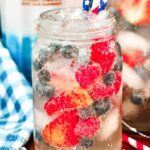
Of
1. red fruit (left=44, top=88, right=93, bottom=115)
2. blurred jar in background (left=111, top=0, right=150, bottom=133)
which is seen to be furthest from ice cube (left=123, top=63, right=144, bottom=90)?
red fruit (left=44, top=88, right=93, bottom=115)

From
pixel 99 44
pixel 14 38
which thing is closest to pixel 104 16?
pixel 99 44

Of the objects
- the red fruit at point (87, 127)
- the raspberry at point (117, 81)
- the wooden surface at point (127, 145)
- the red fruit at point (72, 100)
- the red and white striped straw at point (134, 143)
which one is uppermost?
the raspberry at point (117, 81)

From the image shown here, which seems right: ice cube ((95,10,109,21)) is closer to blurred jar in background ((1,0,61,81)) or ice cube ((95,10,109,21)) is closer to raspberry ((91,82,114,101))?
raspberry ((91,82,114,101))

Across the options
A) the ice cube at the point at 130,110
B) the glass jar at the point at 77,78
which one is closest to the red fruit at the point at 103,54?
the glass jar at the point at 77,78

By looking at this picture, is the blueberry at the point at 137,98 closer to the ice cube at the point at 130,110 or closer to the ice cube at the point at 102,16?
the ice cube at the point at 130,110

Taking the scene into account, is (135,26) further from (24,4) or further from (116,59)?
(24,4)

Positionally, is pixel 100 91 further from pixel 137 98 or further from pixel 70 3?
pixel 70 3

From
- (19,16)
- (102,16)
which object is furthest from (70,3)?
(102,16)
